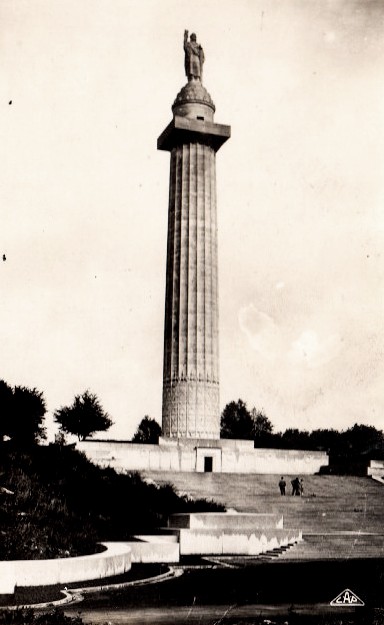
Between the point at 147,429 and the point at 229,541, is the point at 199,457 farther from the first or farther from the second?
the point at 147,429

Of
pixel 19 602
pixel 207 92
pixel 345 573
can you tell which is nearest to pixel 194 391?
pixel 207 92

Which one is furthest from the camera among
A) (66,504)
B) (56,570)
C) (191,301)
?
(191,301)

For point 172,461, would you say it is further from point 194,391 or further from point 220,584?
point 220,584

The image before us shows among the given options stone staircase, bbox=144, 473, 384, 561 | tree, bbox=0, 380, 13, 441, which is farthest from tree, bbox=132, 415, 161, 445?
stone staircase, bbox=144, 473, 384, 561

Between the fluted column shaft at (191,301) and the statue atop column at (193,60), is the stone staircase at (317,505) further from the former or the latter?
the statue atop column at (193,60)

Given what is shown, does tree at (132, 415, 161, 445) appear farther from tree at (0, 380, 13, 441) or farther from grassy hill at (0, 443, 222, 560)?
grassy hill at (0, 443, 222, 560)

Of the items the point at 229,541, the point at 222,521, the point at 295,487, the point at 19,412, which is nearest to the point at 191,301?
the point at 19,412
